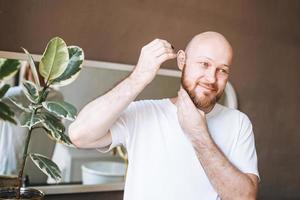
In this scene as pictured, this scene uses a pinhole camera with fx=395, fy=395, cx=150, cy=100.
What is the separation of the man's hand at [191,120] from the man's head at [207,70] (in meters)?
0.04

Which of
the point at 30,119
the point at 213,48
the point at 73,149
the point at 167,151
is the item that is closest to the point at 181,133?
the point at 167,151

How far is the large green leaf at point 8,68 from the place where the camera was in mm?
1989

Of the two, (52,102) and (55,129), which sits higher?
→ (52,102)

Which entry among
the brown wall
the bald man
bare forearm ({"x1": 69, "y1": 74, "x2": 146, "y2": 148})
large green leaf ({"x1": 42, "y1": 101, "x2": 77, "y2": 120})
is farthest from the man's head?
the brown wall

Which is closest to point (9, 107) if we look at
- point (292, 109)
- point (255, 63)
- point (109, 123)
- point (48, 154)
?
point (48, 154)

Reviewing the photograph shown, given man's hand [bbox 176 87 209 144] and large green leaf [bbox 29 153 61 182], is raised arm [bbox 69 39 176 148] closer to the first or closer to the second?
man's hand [bbox 176 87 209 144]

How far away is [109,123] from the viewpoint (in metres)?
1.30

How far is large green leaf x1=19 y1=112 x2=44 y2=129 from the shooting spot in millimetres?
1649

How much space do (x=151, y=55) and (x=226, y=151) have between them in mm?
450

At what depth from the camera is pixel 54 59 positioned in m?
1.72

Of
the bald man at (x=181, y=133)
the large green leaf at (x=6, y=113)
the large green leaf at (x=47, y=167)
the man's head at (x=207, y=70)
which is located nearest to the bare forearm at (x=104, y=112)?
the bald man at (x=181, y=133)

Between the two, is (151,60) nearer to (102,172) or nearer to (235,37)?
(102,172)

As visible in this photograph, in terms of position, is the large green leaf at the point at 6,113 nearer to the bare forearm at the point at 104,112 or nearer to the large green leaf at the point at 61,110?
the large green leaf at the point at 61,110

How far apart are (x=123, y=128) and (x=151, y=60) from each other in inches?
11.1
